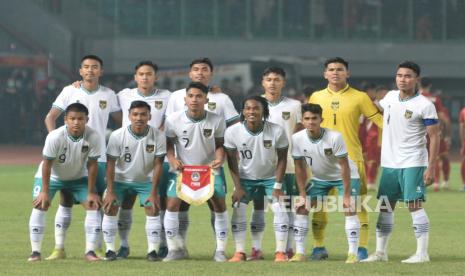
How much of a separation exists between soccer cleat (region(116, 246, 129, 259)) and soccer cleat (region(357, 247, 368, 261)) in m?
2.49

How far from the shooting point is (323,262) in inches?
584

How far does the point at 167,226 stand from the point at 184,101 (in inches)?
59.4

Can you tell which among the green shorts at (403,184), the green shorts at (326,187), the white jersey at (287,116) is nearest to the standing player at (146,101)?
the white jersey at (287,116)

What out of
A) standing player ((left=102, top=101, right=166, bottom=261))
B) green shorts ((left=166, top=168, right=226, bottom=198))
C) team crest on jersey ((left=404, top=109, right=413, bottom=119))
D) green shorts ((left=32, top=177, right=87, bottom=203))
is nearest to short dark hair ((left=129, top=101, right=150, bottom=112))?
standing player ((left=102, top=101, right=166, bottom=261))

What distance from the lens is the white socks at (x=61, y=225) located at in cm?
1511

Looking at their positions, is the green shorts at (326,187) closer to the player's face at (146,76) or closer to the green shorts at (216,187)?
the green shorts at (216,187)

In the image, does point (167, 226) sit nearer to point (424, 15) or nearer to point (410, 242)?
point (410, 242)

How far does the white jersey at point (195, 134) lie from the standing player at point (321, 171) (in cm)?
86

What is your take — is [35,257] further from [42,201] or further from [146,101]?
[146,101]

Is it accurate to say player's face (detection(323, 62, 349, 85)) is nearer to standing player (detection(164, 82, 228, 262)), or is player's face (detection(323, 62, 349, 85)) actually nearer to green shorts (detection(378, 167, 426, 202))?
green shorts (detection(378, 167, 426, 202))

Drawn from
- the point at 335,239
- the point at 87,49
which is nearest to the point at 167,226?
the point at 335,239

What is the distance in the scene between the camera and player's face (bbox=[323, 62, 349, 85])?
15266 millimetres

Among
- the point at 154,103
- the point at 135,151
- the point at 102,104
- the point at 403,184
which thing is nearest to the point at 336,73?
the point at 403,184

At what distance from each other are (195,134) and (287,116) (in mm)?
1150
